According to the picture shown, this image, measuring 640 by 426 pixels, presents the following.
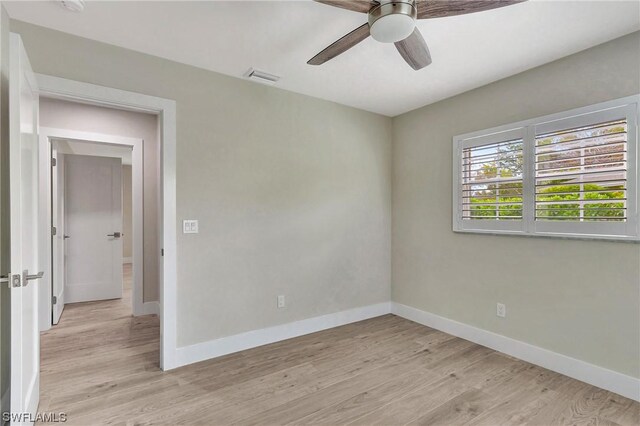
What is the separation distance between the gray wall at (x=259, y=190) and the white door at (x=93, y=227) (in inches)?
113

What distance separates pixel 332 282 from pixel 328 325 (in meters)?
0.48

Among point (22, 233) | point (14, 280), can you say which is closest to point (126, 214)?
point (22, 233)

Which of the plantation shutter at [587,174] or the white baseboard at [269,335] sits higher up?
the plantation shutter at [587,174]

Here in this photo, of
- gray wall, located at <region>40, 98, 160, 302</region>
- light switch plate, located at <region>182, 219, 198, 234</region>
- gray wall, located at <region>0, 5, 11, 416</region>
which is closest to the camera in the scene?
gray wall, located at <region>0, 5, 11, 416</region>

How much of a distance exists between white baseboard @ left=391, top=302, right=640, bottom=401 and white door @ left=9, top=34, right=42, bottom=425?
3444 millimetres

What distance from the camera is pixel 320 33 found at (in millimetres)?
2234

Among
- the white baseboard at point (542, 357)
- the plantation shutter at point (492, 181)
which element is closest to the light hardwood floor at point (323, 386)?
the white baseboard at point (542, 357)

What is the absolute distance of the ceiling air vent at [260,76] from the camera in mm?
2838

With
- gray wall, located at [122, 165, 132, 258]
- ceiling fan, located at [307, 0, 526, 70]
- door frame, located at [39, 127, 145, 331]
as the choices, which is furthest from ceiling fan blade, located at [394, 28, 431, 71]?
gray wall, located at [122, 165, 132, 258]

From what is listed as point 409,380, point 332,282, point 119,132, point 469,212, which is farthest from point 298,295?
point 119,132

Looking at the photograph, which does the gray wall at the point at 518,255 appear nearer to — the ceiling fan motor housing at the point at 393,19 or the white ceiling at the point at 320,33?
the white ceiling at the point at 320,33

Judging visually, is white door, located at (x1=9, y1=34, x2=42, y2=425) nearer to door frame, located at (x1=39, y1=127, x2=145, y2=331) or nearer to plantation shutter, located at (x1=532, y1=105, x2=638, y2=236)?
door frame, located at (x1=39, y1=127, x2=145, y2=331)

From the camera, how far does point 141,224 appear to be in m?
4.15

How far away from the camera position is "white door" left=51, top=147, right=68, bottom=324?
3756 mm
